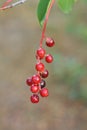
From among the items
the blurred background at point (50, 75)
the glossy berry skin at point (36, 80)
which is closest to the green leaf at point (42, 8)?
the glossy berry skin at point (36, 80)

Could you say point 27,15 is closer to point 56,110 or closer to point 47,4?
point 56,110

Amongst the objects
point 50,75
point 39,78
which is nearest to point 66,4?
point 39,78

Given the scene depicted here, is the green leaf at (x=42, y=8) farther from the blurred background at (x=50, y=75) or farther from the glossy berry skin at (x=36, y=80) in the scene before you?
the blurred background at (x=50, y=75)

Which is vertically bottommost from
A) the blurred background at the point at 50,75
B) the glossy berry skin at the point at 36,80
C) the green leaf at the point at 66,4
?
the blurred background at the point at 50,75

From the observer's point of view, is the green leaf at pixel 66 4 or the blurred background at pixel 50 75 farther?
the blurred background at pixel 50 75

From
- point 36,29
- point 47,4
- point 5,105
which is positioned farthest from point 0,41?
point 47,4

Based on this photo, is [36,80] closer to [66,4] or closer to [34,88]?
[34,88]

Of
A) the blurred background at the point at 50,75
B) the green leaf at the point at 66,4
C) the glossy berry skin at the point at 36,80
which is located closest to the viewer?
the glossy berry skin at the point at 36,80

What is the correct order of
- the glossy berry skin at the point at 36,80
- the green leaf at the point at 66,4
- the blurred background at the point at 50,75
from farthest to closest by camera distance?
1. the blurred background at the point at 50,75
2. the green leaf at the point at 66,4
3. the glossy berry skin at the point at 36,80
